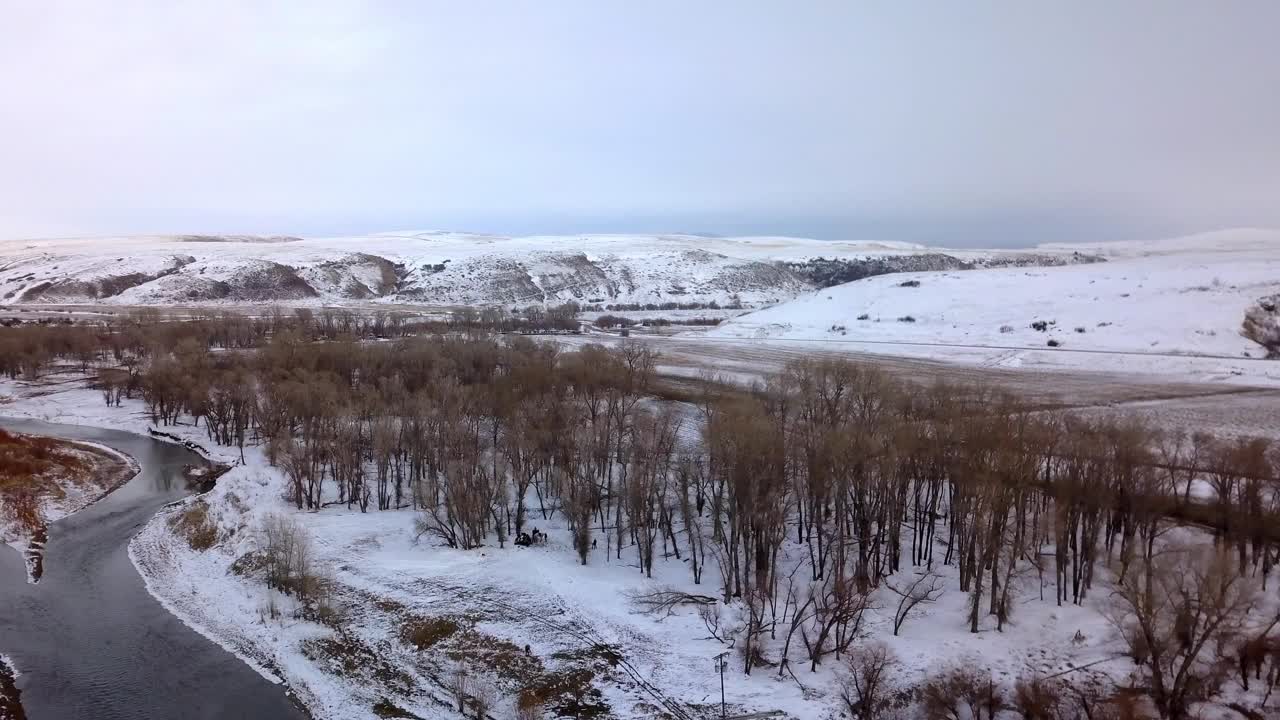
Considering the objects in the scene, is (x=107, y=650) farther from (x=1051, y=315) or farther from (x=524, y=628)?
(x=1051, y=315)

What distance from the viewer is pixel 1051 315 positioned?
2084 inches

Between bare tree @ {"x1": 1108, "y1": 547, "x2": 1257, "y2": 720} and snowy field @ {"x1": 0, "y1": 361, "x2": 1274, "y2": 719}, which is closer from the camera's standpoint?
bare tree @ {"x1": 1108, "y1": 547, "x2": 1257, "y2": 720}

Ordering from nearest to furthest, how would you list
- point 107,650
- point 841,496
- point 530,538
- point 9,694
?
1. point 9,694
2. point 107,650
3. point 841,496
4. point 530,538

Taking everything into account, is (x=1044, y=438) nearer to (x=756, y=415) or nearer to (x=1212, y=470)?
(x=1212, y=470)

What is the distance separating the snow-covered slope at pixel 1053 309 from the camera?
147 ft

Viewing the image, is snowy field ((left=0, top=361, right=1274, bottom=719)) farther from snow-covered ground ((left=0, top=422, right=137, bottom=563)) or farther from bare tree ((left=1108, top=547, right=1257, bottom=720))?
snow-covered ground ((left=0, top=422, right=137, bottom=563))

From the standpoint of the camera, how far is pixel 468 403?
26.9 meters

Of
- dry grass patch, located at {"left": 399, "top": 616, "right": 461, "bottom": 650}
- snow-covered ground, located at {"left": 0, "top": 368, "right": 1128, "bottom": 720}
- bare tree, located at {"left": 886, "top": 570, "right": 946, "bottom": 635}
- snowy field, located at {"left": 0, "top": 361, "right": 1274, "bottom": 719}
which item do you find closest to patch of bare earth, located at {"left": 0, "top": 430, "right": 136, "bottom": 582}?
snow-covered ground, located at {"left": 0, "top": 368, "right": 1128, "bottom": 720}

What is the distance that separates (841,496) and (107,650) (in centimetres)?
1758

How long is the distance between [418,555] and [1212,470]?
69.4 feet

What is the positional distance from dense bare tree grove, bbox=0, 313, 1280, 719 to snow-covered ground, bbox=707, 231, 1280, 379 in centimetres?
2324

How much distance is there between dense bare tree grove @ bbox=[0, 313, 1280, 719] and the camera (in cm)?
1452

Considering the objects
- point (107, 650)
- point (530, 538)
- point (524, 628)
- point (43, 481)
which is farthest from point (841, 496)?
point (43, 481)

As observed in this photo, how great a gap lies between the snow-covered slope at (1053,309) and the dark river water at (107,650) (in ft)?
157
